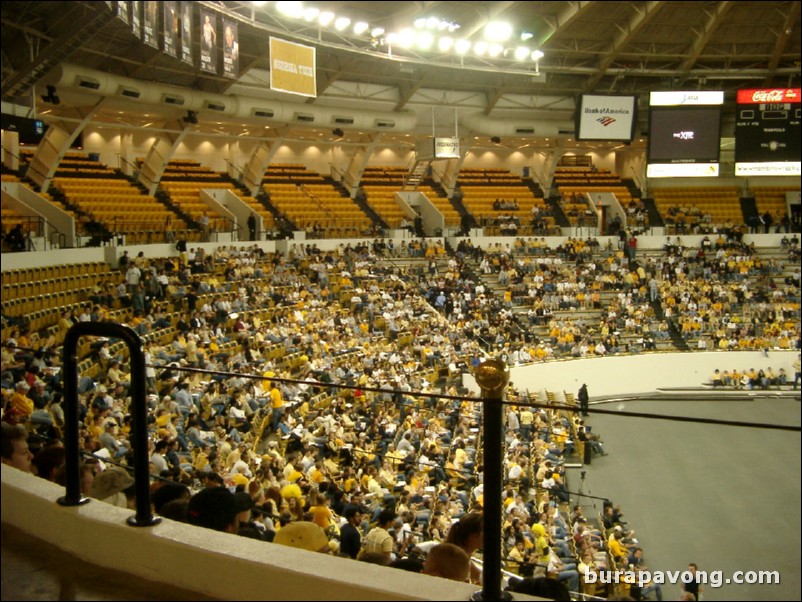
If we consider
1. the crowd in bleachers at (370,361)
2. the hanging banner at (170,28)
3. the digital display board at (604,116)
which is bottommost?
the crowd in bleachers at (370,361)

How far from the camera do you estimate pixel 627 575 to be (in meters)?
6.78

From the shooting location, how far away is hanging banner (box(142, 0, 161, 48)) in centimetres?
1304

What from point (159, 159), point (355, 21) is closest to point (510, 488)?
point (355, 21)

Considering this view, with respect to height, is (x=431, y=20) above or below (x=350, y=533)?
above

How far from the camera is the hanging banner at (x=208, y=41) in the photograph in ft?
50.1

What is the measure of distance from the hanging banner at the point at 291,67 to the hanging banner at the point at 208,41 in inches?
48.5

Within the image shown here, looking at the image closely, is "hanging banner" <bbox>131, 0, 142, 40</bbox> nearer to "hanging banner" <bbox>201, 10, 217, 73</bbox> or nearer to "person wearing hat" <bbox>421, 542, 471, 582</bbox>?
"hanging banner" <bbox>201, 10, 217, 73</bbox>

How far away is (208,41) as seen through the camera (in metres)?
15.7

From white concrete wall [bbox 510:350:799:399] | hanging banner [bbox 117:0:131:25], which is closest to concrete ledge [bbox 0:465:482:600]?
hanging banner [bbox 117:0:131:25]

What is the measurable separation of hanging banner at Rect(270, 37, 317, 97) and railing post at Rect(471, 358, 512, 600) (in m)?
15.5

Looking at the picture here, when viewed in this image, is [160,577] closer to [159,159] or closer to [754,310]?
[159,159]

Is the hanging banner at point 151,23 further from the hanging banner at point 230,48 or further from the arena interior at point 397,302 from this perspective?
the hanging banner at point 230,48

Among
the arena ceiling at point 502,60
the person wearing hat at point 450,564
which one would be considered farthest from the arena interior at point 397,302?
the arena ceiling at point 502,60

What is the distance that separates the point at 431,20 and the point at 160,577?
758 inches
